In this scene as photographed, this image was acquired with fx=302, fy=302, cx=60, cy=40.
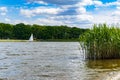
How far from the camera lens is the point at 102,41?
106 feet

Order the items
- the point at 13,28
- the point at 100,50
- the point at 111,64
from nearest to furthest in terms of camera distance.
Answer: the point at 111,64, the point at 100,50, the point at 13,28

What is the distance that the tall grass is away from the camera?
1264 inches

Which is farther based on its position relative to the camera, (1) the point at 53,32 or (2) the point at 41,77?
(1) the point at 53,32

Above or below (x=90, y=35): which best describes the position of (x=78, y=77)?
below

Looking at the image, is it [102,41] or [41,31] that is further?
[41,31]

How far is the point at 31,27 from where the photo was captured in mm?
194625

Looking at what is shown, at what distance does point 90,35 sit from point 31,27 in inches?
6452

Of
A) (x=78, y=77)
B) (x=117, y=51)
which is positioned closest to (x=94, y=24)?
(x=117, y=51)

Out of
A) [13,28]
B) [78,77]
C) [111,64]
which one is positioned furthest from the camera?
[13,28]

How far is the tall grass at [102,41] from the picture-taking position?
3209 cm

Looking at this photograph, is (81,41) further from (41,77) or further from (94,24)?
(41,77)

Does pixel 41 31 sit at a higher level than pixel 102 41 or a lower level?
higher

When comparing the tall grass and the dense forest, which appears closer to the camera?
the tall grass

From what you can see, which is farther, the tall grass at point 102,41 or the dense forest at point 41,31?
the dense forest at point 41,31
